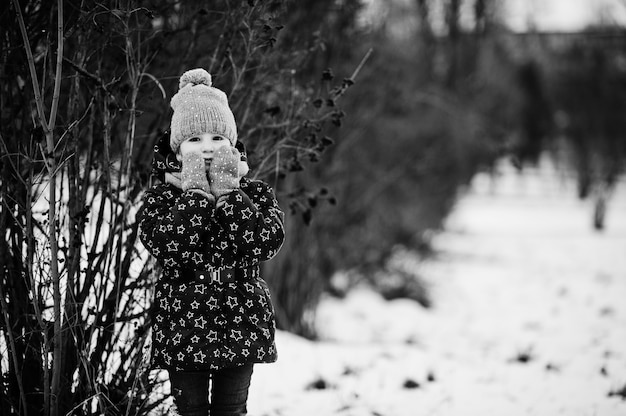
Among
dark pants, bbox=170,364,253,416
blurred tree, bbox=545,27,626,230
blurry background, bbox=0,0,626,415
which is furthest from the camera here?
blurred tree, bbox=545,27,626,230

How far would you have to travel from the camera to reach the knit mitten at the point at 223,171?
2.17 metres

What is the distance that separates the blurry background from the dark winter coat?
332 mm

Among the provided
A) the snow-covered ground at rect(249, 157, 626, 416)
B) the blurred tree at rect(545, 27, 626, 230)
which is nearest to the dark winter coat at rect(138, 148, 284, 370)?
the snow-covered ground at rect(249, 157, 626, 416)

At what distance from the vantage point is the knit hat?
2207mm

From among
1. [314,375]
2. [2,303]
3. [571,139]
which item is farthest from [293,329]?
[571,139]

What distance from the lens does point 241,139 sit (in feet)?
9.96

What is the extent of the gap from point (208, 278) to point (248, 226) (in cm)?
23

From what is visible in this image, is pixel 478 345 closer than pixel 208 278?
No

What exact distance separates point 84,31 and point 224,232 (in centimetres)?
92

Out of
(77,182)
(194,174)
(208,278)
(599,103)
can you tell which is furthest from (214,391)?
(599,103)

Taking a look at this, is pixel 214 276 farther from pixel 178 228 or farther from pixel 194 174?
pixel 194 174

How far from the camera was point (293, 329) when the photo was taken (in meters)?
5.96

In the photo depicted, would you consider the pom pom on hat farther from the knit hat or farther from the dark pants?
the dark pants

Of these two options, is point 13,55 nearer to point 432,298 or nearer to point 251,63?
point 251,63
